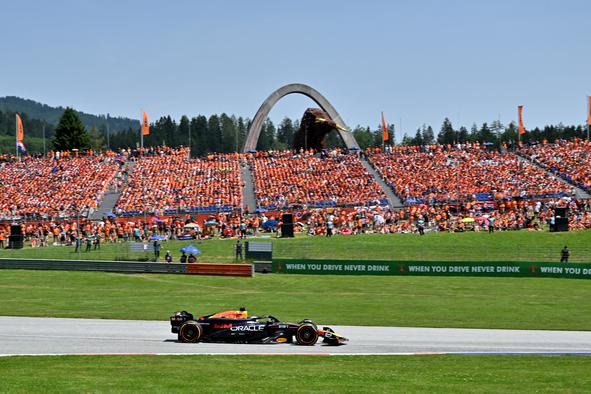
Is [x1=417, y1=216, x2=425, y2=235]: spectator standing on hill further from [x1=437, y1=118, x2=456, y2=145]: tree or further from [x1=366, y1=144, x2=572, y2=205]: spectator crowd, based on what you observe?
[x1=437, y1=118, x2=456, y2=145]: tree

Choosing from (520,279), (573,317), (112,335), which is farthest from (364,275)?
(112,335)

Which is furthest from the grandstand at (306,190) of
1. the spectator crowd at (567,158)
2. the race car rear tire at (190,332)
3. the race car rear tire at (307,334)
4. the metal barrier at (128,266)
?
the race car rear tire at (307,334)

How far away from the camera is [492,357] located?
818 inches

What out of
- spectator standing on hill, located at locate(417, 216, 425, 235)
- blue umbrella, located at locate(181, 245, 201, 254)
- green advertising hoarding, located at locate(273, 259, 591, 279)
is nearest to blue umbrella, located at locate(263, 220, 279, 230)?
spectator standing on hill, located at locate(417, 216, 425, 235)

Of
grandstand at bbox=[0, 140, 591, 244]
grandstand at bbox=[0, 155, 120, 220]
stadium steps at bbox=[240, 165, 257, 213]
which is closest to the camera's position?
grandstand at bbox=[0, 140, 591, 244]

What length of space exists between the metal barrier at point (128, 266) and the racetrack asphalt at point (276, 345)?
16.1 meters

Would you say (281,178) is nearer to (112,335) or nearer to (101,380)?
(112,335)

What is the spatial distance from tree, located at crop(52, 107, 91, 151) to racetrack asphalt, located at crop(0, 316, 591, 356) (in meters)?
89.5

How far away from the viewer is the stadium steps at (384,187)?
61.8 m

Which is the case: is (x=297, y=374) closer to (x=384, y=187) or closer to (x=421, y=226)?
(x=421, y=226)

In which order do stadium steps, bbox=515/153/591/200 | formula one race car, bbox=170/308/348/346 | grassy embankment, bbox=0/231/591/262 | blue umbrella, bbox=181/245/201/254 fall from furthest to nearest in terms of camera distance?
1. stadium steps, bbox=515/153/591/200
2. blue umbrella, bbox=181/245/201/254
3. grassy embankment, bbox=0/231/591/262
4. formula one race car, bbox=170/308/348/346

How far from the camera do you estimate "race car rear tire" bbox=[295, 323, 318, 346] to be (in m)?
22.5

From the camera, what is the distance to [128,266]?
45.1 metres

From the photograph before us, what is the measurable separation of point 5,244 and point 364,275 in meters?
24.4
